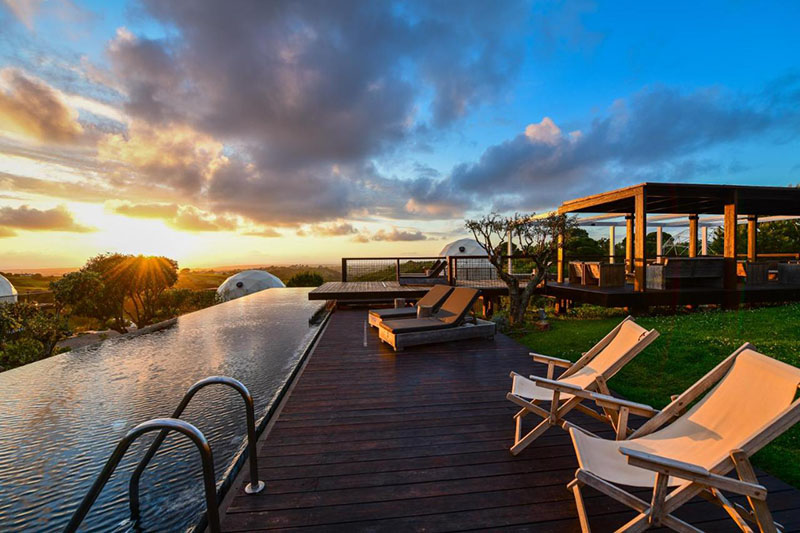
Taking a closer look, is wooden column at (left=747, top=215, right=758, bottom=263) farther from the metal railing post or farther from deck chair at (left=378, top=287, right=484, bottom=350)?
the metal railing post

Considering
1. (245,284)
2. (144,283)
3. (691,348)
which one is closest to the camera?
(691,348)

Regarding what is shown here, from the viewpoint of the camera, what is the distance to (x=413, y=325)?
646 centimetres

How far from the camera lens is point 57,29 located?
7715mm

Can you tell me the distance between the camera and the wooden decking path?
2.06 meters

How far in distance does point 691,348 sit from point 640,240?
16.0ft

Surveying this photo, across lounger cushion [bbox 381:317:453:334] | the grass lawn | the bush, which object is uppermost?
lounger cushion [bbox 381:317:453:334]

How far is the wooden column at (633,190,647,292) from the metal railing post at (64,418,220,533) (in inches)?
449

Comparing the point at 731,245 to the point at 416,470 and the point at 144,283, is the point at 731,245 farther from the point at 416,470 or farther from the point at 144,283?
the point at 144,283

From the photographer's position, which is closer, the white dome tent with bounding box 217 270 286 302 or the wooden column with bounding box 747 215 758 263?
the wooden column with bounding box 747 215 758 263

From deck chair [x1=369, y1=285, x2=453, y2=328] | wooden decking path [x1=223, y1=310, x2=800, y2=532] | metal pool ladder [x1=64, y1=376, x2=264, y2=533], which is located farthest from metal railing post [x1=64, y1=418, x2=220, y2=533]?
deck chair [x1=369, y1=285, x2=453, y2=328]

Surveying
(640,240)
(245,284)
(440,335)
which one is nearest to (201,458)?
(440,335)

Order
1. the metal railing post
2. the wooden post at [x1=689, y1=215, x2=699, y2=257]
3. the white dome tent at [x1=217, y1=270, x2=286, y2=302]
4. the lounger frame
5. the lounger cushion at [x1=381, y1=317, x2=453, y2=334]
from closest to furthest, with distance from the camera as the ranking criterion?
the metal railing post
the lounger frame
the lounger cushion at [x1=381, y1=317, x2=453, y2=334]
the wooden post at [x1=689, y1=215, x2=699, y2=257]
the white dome tent at [x1=217, y1=270, x2=286, y2=302]

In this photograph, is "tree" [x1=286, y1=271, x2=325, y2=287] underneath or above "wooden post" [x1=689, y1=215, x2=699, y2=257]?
underneath

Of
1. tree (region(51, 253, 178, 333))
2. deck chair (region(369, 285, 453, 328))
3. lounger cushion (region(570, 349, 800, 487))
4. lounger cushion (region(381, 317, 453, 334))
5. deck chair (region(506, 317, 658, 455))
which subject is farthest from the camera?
tree (region(51, 253, 178, 333))
